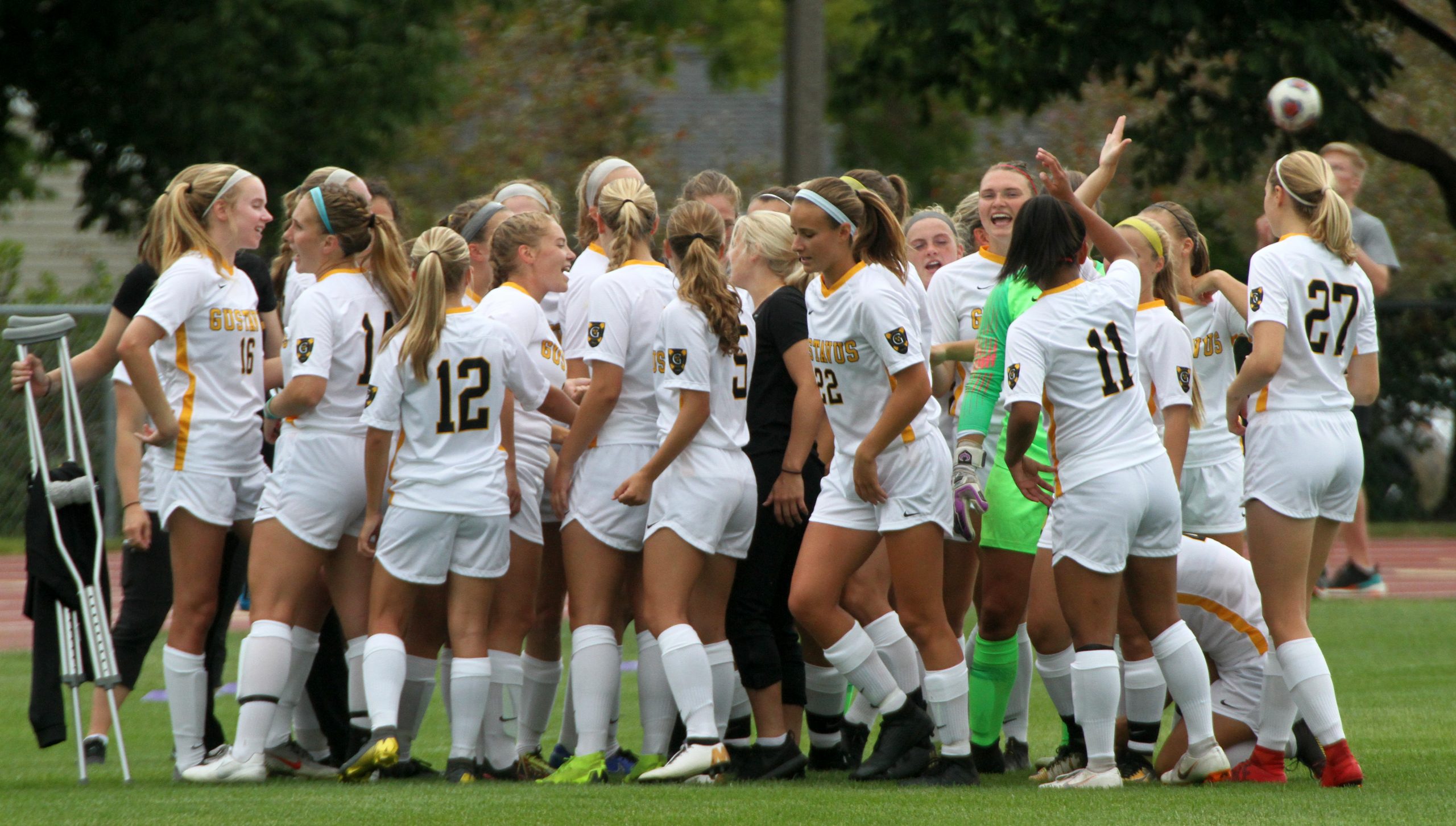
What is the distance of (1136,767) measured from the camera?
19.9ft

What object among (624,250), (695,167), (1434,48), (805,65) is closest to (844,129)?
(695,167)

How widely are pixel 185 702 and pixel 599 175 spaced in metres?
2.72

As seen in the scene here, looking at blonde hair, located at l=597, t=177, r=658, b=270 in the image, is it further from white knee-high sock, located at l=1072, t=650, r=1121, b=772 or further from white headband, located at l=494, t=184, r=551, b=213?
white knee-high sock, located at l=1072, t=650, r=1121, b=772

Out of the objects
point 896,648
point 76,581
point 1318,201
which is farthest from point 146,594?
point 1318,201

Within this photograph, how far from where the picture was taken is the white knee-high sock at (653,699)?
6262 millimetres

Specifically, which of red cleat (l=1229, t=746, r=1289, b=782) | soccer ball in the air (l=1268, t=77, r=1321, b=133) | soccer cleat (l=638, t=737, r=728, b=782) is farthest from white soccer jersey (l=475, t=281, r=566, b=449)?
soccer ball in the air (l=1268, t=77, r=1321, b=133)

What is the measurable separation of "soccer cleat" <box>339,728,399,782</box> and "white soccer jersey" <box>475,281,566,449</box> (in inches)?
50.8

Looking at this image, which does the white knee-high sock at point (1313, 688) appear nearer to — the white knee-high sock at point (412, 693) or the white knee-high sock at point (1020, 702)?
the white knee-high sock at point (1020, 702)

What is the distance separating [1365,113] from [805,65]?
19.4 feet

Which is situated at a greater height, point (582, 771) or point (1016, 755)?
point (582, 771)

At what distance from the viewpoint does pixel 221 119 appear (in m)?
17.5

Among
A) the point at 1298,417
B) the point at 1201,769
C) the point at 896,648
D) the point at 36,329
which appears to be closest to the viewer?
the point at 1201,769

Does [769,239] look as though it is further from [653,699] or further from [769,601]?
[653,699]

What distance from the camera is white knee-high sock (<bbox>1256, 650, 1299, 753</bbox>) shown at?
5.95 meters
